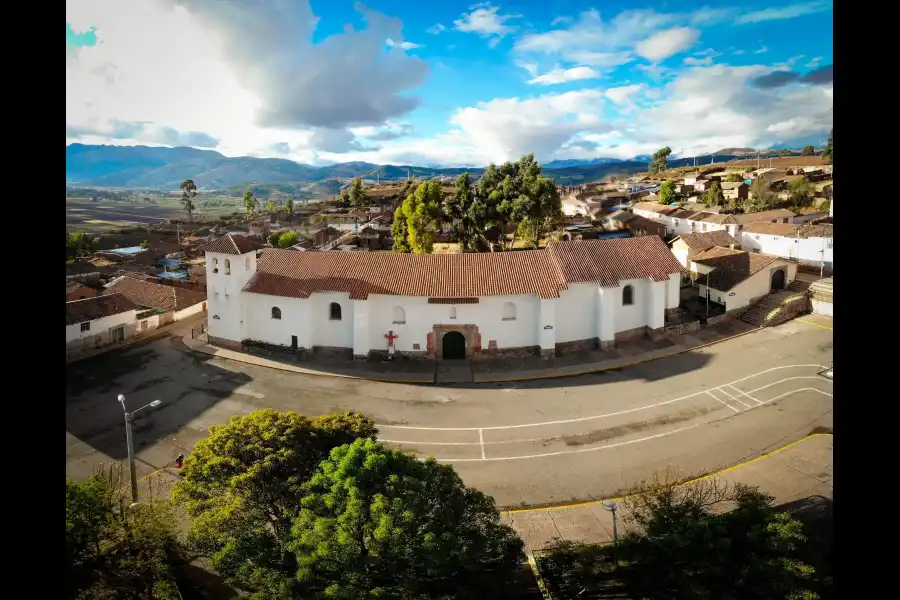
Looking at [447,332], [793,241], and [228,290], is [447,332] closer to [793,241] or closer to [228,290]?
[228,290]

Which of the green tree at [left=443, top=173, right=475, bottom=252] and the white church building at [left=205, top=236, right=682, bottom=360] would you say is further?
the green tree at [left=443, top=173, right=475, bottom=252]

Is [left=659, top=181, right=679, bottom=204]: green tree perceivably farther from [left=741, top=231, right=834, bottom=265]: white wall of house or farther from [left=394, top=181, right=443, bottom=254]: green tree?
[left=394, top=181, right=443, bottom=254]: green tree

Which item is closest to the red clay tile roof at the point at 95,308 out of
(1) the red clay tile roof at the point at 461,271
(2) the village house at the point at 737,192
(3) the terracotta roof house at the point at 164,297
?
(3) the terracotta roof house at the point at 164,297

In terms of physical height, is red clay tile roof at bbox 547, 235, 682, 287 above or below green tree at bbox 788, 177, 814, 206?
below

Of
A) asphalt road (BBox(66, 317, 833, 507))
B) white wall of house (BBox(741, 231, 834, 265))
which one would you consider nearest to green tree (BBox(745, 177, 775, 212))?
white wall of house (BBox(741, 231, 834, 265))

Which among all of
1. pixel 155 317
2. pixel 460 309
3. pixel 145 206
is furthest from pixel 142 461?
pixel 145 206

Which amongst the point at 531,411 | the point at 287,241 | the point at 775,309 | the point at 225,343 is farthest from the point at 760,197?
the point at 225,343
